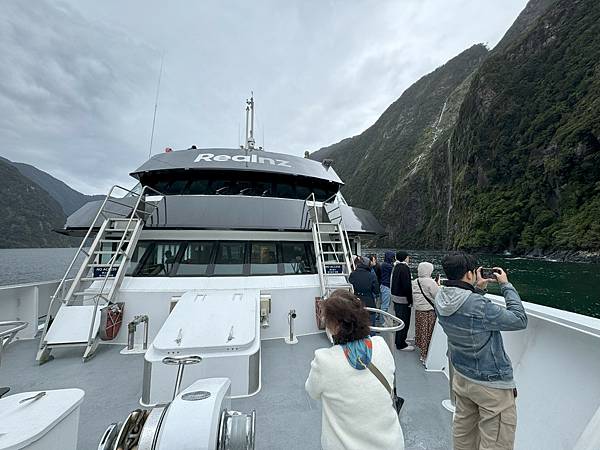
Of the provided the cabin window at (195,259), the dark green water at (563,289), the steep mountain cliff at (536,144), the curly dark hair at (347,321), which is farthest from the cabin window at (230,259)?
the steep mountain cliff at (536,144)

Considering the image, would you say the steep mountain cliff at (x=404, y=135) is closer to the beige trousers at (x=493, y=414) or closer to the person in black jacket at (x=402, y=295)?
the person in black jacket at (x=402, y=295)

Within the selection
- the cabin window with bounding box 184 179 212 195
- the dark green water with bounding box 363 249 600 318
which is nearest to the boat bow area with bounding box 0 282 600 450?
the cabin window with bounding box 184 179 212 195

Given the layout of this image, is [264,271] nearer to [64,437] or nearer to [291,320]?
[291,320]

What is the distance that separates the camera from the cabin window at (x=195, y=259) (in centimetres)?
534

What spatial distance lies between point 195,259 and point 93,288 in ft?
5.11

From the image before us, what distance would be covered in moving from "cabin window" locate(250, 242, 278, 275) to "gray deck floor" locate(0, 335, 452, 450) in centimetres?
121

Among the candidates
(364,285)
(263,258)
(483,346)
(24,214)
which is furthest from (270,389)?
(24,214)

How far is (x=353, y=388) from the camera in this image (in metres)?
1.49

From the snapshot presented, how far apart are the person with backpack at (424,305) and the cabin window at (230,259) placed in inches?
113

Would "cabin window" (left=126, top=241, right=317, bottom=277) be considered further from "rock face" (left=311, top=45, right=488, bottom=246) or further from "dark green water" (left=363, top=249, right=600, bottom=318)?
"rock face" (left=311, top=45, right=488, bottom=246)

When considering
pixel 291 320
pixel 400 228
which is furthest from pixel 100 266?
pixel 400 228

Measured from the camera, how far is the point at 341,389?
150cm

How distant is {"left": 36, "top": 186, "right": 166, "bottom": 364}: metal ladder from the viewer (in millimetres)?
4242

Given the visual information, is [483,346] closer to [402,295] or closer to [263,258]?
[402,295]
